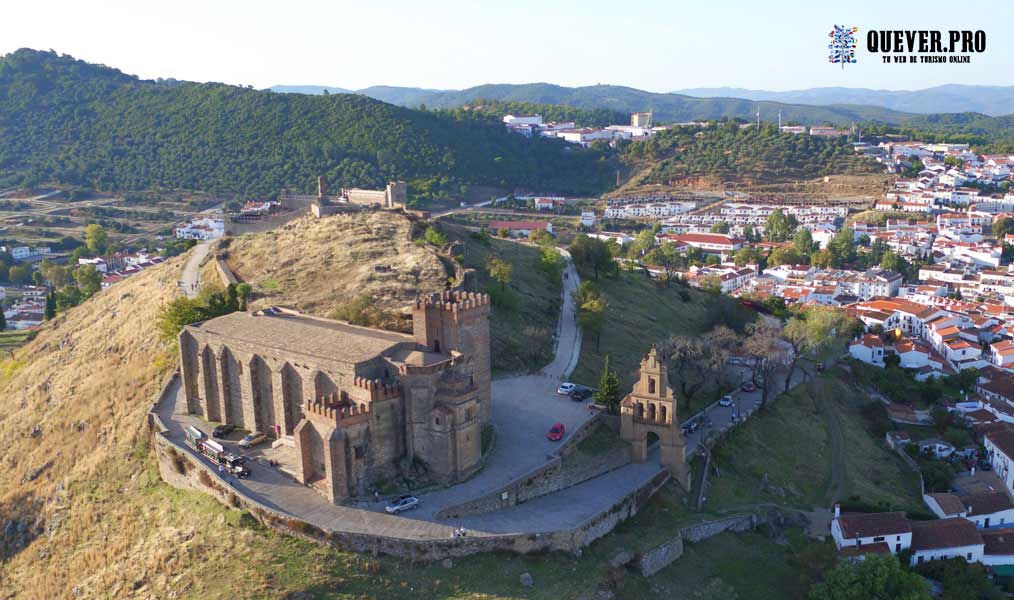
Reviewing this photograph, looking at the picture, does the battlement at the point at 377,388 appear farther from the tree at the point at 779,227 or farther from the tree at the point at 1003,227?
the tree at the point at 1003,227

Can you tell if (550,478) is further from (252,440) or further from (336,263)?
(336,263)

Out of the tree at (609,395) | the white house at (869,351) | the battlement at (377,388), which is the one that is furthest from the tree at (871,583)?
the white house at (869,351)

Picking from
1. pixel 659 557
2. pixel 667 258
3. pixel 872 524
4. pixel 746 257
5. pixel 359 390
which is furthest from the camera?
pixel 746 257

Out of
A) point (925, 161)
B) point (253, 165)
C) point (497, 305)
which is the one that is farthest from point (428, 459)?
point (925, 161)

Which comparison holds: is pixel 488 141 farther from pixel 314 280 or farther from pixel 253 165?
pixel 314 280

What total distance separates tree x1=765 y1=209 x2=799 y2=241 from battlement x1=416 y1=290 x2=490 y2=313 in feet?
290

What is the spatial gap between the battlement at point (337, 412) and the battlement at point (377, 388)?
0.56m

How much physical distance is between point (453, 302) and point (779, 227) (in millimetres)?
90358

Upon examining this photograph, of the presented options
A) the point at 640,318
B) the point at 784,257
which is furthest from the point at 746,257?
the point at 640,318

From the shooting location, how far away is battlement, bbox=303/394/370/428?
97.2 ft

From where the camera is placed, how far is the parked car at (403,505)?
29.3m

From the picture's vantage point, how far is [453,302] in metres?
34.1

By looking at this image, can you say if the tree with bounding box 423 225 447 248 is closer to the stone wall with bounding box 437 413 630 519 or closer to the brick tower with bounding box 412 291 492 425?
the brick tower with bounding box 412 291 492 425

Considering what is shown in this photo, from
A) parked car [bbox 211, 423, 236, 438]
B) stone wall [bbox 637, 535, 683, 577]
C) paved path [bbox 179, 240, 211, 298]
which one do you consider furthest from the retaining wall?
paved path [bbox 179, 240, 211, 298]
